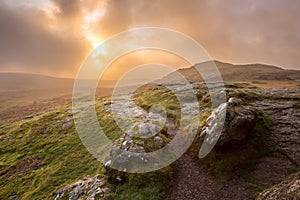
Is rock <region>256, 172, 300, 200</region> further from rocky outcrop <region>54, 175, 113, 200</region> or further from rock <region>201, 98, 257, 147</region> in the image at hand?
rocky outcrop <region>54, 175, 113, 200</region>

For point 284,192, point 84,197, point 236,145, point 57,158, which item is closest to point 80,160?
point 57,158

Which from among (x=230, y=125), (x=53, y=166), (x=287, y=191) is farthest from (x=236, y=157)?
(x=53, y=166)

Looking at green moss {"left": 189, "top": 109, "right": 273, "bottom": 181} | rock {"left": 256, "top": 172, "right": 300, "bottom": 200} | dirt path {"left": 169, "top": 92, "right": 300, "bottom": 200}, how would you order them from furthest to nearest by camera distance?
green moss {"left": 189, "top": 109, "right": 273, "bottom": 181}, dirt path {"left": 169, "top": 92, "right": 300, "bottom": 200}, rock {"left": 256, "top": 172, "right": 300, "bottom": 200}

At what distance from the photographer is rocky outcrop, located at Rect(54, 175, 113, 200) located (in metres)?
15.2

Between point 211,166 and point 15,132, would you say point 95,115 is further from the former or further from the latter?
point 211,166

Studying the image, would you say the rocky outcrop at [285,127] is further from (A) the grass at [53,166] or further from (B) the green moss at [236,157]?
(A) the grass at [53,166]

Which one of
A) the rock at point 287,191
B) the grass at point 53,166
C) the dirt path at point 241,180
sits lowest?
the grass at point 53,166

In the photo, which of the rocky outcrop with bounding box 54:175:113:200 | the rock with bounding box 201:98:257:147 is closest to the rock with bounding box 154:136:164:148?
the rock with bounding box 201:98:257:147

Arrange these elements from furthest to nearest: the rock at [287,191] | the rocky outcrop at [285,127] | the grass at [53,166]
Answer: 1. the rocky outcrop at [285,127]
2. the grass at [53,166]
3. the rock at [287,191]

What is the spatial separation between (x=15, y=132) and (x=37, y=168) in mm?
15753

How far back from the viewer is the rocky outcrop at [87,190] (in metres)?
15.2

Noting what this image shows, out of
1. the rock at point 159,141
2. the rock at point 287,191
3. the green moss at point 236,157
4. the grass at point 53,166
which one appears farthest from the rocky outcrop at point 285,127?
the grass at point 53,166

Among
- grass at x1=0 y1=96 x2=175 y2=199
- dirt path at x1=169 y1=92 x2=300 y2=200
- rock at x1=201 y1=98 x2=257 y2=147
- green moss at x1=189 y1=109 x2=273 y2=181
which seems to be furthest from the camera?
rock at x1=201 y1=98 x2=257 y2=147

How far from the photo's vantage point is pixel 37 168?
2303cm
